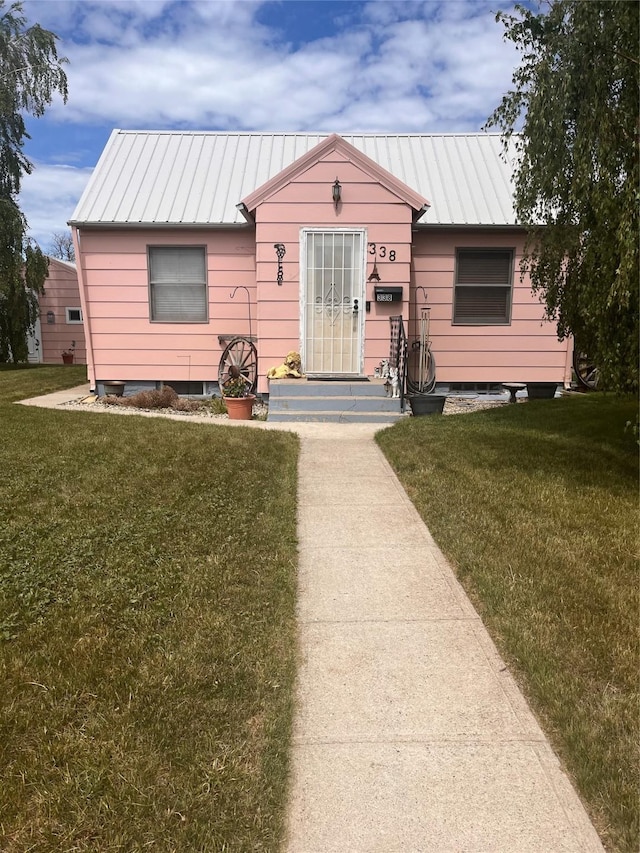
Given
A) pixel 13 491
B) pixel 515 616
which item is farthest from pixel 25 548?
pixel 515 616

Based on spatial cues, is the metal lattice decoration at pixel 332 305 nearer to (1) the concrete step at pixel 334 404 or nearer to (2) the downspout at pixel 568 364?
(1) the concrete step at pixel 334 404

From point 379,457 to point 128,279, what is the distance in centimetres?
605

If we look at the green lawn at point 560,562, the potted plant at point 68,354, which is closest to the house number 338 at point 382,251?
the green lawn at point 560,562

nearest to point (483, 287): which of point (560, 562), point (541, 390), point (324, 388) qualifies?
point (541, 390)

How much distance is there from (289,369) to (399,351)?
5.69ft

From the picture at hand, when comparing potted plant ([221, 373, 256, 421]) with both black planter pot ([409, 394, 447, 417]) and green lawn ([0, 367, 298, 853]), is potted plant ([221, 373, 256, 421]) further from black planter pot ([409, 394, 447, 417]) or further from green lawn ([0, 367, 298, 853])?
green lawn ([0, 367, 298, 853])

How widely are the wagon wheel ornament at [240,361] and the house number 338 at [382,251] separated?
2517mm

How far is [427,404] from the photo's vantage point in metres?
8.11

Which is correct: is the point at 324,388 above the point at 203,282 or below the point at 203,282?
below

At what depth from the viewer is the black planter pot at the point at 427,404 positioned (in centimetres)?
806

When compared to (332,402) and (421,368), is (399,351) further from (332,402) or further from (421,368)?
(332,402)

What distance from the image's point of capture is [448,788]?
1.85 m

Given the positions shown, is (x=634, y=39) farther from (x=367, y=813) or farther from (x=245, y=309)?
(x=245, y=309)


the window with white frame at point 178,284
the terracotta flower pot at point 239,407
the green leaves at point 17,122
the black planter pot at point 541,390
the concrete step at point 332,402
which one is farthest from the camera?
the green leaves at point 17,122
